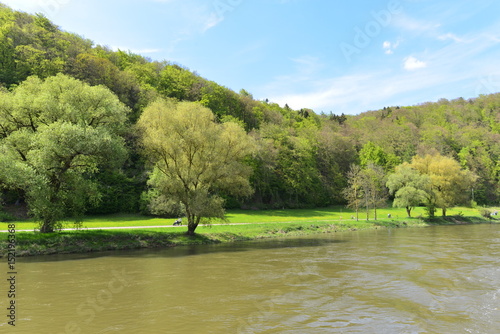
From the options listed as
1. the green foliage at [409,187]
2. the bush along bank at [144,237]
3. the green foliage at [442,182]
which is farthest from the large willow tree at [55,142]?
the green foliage at [442,182]

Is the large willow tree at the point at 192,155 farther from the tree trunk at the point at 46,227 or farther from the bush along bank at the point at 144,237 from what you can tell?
the tree trunk at the point at 46,227

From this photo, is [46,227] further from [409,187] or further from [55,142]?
[409,187]

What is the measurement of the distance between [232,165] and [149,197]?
2418 cm

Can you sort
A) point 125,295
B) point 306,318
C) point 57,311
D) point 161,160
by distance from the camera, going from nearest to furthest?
1. point 306,318
2. point 57,311
3. point 125,295
4. point 161,160

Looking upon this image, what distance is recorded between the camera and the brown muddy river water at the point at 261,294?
9.73 m

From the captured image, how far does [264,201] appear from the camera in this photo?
7706 centimetres

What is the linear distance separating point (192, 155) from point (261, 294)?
70.3 ft

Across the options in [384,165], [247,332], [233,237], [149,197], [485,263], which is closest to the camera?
[247,332]

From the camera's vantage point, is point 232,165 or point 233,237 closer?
point 232,165

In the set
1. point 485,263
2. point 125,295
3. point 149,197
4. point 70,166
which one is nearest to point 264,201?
point 149,197

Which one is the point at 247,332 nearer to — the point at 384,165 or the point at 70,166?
the point at 70,166

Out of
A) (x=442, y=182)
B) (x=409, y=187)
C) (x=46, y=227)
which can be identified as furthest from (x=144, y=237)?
(x=442, y=182)

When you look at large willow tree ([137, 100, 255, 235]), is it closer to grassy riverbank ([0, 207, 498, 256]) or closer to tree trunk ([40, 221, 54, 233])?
grassy riverbank ([0, 207, 498, 256])

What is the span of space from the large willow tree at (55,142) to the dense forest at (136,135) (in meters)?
0.10
